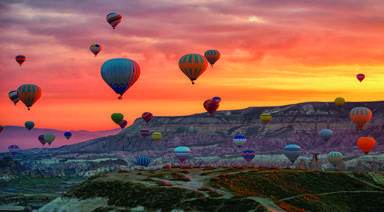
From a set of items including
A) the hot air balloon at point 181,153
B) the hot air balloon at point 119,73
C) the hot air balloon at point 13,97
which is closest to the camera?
the hot air balloon at point 119,73

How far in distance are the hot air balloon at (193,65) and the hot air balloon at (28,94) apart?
169 feet

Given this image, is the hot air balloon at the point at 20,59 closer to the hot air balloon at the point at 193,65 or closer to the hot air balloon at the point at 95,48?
the hot air balloon at the point at 95,48

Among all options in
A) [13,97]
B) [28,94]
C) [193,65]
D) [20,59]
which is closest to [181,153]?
[193,65]

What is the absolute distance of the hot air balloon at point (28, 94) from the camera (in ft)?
515

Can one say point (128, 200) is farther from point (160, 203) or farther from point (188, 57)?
point (188, 57)

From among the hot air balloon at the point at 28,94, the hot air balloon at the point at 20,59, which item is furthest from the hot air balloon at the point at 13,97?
the hot air balloon at the point at 28,94

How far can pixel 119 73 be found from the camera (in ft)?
361

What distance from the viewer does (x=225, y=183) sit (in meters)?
78.4

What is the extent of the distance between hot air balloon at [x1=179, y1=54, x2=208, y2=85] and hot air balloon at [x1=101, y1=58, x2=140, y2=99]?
22496 millimetres

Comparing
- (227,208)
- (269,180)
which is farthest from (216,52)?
(227,208)

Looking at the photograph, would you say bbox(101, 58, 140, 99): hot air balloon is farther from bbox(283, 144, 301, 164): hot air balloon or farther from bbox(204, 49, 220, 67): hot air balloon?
bbox(283, 144, 301, 164): hot air balloon

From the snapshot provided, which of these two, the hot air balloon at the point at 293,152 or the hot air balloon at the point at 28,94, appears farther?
the hot air balloon at the point at 28,94

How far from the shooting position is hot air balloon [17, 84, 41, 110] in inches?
6181

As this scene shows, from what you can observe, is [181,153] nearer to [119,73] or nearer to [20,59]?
[20,59]
